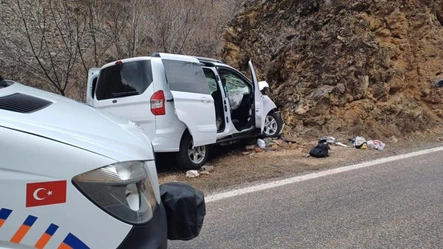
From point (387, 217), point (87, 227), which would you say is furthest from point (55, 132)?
point (387, 217)

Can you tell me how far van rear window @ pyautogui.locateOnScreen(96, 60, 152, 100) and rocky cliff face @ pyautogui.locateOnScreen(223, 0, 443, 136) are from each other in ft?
15.1

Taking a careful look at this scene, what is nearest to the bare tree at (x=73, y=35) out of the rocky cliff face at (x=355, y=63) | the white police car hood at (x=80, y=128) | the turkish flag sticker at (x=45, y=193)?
the rocky cliff face at (x=355, y=63)

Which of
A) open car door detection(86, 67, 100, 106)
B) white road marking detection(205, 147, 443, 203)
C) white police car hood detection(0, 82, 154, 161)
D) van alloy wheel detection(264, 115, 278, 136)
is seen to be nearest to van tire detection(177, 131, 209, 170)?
white road marking detection(205, 147, 443, 203)

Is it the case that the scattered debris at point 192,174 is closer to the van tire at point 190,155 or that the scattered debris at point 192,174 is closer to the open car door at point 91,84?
the van tire at point 190,155

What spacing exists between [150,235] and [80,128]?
0.63 metres

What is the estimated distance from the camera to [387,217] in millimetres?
3953

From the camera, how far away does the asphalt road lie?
11.4ft

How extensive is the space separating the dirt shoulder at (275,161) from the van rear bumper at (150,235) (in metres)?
3.03

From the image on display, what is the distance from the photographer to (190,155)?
6234 mm

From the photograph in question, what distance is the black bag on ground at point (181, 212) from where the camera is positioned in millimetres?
2355

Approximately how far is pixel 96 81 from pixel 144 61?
1.13m

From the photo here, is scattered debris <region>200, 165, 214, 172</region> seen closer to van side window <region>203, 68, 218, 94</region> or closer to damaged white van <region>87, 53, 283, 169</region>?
damaged white van <region>87, 53, 283, 169</region>

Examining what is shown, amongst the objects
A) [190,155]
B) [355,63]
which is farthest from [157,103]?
[355,63]

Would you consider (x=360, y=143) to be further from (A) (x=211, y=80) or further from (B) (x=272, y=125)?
(A) (x=211, y=80)
